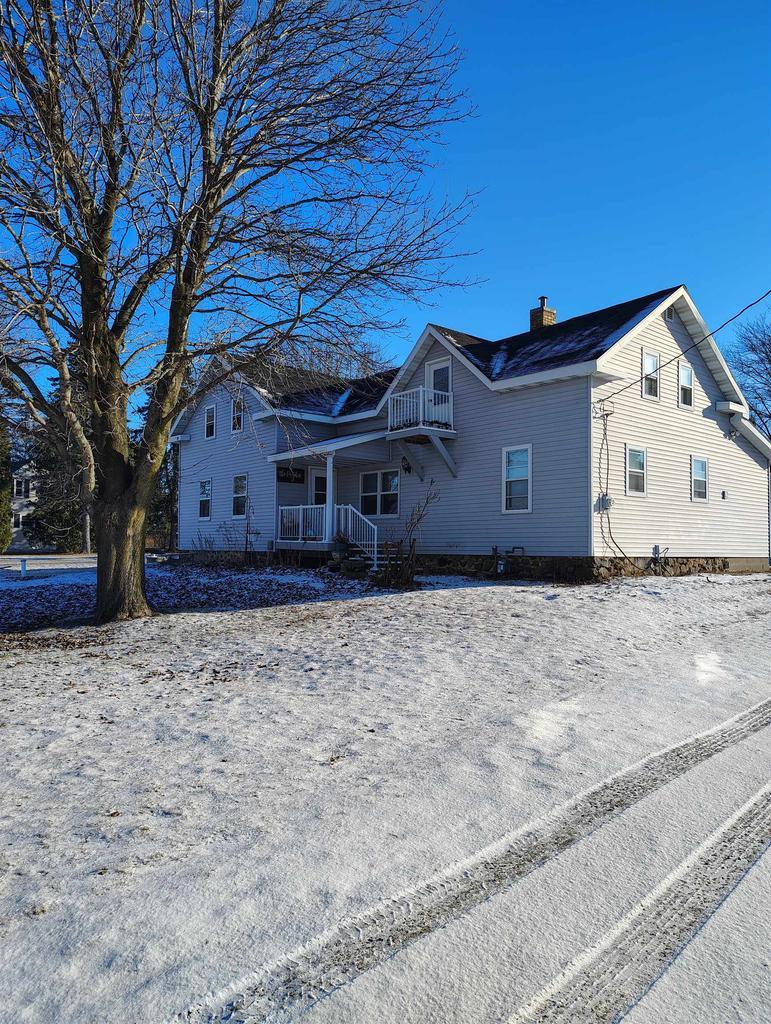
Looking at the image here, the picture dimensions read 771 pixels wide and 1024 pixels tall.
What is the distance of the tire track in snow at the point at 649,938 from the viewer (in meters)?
2.53

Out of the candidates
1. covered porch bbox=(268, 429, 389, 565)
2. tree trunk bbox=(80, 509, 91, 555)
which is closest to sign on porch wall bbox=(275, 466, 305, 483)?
covered porch bbox=(268, 429, 389, 565)

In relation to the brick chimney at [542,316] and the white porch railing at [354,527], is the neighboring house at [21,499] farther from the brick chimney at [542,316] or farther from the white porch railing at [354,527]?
the brick chimney at [542,316]

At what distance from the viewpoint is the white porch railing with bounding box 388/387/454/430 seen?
19.1 metres

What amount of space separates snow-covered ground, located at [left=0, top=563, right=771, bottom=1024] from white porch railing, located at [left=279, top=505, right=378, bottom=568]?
11334 mm

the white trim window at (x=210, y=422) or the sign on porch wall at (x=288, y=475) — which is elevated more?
the white trim window at (x=210, y=422)

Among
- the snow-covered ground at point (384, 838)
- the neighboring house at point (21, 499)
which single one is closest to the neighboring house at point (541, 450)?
the snow-covered ground at point (384, 838)

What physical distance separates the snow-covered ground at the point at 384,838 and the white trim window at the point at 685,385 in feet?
41.4

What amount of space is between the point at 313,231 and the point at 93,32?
3.53m

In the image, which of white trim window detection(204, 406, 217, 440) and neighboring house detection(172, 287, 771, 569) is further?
white trim window detection(204, 406, 217, 440)

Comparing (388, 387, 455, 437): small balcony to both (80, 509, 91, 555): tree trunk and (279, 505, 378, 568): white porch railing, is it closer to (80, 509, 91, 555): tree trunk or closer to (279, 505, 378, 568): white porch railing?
(279, 505, 378, 568): white porch railing

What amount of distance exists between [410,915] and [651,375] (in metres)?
17.2

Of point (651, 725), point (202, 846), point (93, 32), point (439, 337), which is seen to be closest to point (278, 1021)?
point (202, 846)

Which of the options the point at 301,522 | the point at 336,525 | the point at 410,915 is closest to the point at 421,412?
the point at 336,525

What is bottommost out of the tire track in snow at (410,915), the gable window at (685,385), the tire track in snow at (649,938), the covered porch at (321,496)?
the tire track in snow at (649,938)
